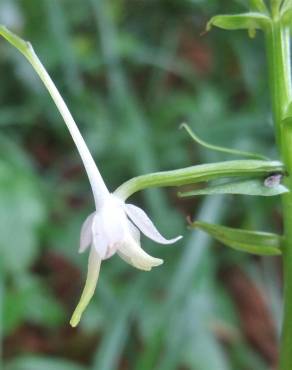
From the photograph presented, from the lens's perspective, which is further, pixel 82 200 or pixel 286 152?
pixel 82 200

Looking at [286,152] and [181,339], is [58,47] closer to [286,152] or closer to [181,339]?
[181,339]

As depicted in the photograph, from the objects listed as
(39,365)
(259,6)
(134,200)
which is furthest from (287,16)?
(134,200)

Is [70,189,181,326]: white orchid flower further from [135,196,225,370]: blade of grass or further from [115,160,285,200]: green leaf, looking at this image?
[135,196,225,370]: blade of grass

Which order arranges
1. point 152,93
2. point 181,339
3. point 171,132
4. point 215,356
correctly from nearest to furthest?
1. point 181,339
2. point 215,356
3. point 171,132
4. point 152,93

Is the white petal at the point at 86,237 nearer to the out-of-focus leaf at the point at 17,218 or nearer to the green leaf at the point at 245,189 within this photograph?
the green leaf at the point at 245,189

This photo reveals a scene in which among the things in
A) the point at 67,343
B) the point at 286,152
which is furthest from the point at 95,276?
the point at 67,343

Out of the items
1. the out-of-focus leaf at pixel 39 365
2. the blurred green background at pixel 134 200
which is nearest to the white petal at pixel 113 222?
the blurred green background at pixel 134 200
